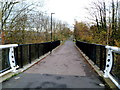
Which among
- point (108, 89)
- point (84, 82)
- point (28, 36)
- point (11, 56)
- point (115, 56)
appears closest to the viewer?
A: point (108, 89)

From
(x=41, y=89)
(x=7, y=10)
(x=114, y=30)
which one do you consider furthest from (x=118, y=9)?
(x=41, y=89)

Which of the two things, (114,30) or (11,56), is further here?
(114,30)

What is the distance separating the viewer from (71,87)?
10.6 ft

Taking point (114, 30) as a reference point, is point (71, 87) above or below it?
A: below

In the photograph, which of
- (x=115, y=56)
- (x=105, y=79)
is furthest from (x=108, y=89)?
(x=115, y=56)

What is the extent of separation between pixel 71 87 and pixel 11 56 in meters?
2.65

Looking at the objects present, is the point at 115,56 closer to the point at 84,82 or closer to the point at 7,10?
the point at 84,82

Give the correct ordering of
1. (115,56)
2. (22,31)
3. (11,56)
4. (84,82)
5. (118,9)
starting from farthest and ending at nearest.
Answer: (118,9) → (22,31) → (11,56) → (115,56) → (84,82)

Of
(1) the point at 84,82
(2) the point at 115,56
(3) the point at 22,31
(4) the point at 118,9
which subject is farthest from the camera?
(4) the point at 118,9

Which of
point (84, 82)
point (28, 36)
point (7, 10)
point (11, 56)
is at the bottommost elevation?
point (84, 82)

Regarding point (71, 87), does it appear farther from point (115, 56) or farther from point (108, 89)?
point (115, 56)

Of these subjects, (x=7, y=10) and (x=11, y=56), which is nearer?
(x=11, y=56)

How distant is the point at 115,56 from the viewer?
4207 millimetres

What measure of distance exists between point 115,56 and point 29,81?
3.08 metres
